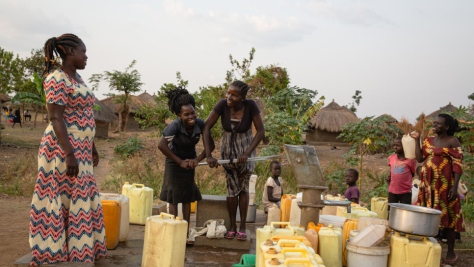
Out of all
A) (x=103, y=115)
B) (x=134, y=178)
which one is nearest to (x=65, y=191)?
(x=134, y=178)

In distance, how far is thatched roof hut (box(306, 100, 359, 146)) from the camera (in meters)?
23.0

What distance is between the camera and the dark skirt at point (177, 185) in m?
4.23

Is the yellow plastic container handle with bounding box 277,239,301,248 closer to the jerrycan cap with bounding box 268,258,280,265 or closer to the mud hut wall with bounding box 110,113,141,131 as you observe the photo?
the jerrycan cap with bounding box 268,258,280,265

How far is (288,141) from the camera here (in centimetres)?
1059

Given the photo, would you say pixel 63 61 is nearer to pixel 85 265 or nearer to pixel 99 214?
pixel 99 214

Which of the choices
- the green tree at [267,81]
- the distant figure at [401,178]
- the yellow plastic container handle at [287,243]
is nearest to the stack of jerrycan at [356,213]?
the distant figure at [401,178]

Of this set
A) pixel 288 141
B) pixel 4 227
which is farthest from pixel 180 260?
pixel 288 141

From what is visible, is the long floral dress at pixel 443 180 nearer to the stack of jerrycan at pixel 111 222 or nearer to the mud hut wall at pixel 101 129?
the stack of jerrycan at pixel 111 222

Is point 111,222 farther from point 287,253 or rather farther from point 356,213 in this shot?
point 356,213

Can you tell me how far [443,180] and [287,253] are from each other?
251 cm

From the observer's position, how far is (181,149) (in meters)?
4.29

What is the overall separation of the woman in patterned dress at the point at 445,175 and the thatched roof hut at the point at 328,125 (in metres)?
18.3

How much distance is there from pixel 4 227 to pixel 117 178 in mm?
4309

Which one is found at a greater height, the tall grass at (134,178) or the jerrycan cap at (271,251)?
the jerrycan cap at (271,251)
